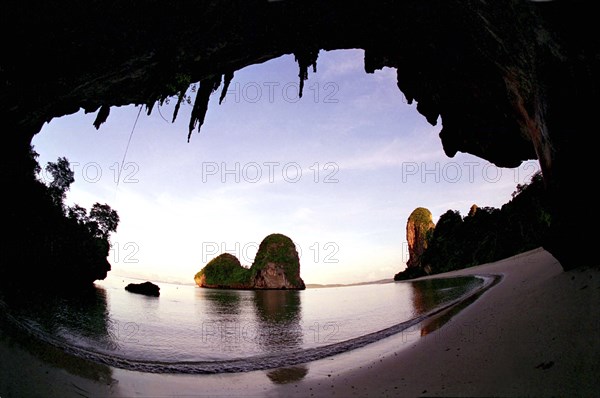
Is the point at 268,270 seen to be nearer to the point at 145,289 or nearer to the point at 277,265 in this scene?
the point at 277,265

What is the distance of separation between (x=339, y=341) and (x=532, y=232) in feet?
142

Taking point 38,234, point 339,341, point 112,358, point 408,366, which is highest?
point 38,234

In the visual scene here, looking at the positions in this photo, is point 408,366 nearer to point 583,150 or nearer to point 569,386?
point 569,386

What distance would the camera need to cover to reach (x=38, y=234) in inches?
1014

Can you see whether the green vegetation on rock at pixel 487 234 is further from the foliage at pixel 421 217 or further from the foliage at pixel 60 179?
the foliage at pixel 60 179

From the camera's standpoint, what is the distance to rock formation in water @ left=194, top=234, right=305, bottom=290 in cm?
8394

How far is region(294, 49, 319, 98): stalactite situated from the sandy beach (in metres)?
8.92

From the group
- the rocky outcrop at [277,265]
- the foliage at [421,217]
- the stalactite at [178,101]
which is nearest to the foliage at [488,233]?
the foliage at [421,217]

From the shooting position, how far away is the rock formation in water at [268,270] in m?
83.9

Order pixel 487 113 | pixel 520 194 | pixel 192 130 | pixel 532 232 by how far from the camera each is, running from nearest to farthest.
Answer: pixel 192 130 < pixel 487 113 < pixel 532 232 < pixel 520 194

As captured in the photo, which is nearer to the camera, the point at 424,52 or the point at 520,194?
the point at 424,52

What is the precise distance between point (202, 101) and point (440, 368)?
10.1m

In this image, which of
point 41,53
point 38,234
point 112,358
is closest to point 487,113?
point 41,53

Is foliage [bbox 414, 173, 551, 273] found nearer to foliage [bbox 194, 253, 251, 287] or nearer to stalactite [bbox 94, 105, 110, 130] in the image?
stalactite [bbox 94, 105, 110, 130]
